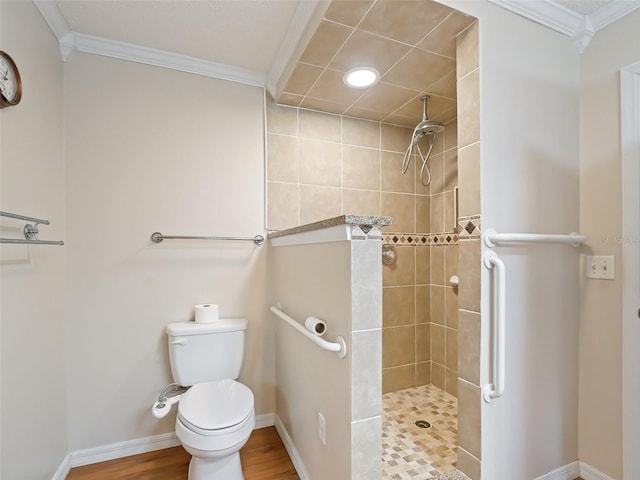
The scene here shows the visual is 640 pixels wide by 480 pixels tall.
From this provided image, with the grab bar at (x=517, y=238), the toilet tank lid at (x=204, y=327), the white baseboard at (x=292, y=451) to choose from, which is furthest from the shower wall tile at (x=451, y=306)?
the toilet tank lid at (x=204, y=327)

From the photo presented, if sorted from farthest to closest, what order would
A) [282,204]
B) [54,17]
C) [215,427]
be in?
[282,204]
[54,17]
[215,427]

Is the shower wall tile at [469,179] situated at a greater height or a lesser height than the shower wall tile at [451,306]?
greater

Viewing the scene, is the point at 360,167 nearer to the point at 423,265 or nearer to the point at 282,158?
the point at 282,158

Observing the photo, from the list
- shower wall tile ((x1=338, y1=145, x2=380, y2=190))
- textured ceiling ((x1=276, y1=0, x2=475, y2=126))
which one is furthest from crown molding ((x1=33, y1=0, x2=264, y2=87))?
shower wall tile ((x1=338, y1=145, x2=380, y2=190))

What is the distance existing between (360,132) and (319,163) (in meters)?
0.43

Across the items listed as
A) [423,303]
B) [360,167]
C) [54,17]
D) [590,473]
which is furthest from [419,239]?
[54,17]

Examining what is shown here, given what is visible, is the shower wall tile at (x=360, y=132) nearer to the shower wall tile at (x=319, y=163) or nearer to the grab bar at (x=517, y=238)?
the shower wall tile at (x=319, y=163)

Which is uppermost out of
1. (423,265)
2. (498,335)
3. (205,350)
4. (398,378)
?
(423,265)

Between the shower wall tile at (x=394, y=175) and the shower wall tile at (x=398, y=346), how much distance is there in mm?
1100

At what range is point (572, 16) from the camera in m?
1.52

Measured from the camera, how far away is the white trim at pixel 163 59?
1717 millimetres

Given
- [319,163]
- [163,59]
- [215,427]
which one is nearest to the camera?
[215,427]

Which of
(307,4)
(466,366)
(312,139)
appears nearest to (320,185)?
(312,139)

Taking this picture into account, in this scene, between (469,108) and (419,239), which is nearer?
(469,108)
